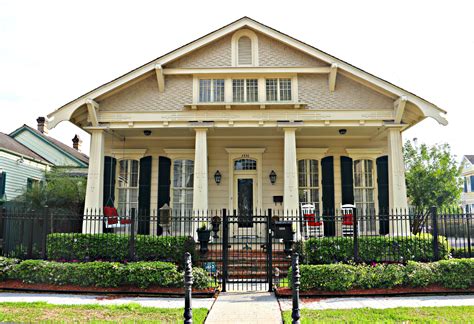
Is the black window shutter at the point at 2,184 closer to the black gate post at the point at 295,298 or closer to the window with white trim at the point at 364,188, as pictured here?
the window with white trim at the point at 364,188

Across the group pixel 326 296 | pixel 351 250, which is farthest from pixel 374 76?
pixel 326 296

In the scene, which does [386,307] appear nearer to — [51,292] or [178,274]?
[178,274]

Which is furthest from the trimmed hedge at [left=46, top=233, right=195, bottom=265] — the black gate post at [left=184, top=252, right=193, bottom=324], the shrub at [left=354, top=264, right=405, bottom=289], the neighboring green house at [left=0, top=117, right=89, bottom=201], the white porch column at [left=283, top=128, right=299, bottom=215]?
the neighboring green house at [left=0, top=117, right=89, bottom=201]

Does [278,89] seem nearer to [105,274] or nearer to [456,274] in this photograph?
[456,274]

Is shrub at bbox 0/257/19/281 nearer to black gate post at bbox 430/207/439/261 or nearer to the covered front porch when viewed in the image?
the covered front porch

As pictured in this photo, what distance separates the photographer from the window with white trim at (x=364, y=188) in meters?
14.2

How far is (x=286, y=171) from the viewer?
12.1 m

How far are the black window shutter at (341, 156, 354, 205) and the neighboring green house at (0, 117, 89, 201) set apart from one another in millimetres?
13035

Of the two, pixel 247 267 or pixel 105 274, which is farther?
pixel 247 267

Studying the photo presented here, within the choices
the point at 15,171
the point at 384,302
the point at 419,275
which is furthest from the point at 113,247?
the point at 15,171

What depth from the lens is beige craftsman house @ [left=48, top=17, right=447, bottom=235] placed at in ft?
40.4

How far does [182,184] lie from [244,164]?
2.49 meters

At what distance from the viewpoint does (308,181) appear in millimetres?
14477

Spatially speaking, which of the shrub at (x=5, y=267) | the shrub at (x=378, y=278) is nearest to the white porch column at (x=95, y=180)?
the shrub at (x=5, y=267)
